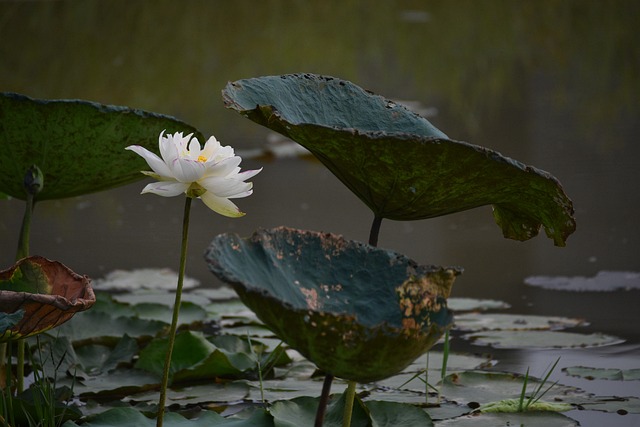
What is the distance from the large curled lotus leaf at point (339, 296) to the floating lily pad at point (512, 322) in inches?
35.5

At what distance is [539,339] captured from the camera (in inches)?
76.0

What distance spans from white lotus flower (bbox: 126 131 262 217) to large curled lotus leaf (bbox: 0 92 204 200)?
460 mm

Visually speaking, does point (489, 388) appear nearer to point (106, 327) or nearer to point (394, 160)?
point (394, 160)

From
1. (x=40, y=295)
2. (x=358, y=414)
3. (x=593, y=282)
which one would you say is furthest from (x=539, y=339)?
(x=40, y=295)

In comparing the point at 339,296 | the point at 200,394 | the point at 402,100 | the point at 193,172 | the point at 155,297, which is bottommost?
the point at 200,394

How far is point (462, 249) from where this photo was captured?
2.73 meters

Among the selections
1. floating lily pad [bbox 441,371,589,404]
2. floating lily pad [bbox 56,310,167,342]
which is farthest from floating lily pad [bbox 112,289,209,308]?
floating lily pad [bbox 441,371,589,404]

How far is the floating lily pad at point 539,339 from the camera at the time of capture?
1.89 metres

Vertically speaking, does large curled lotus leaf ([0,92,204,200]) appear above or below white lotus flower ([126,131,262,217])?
above

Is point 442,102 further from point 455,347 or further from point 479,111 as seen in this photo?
point 455,347

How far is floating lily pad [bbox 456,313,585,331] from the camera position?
2014 mm

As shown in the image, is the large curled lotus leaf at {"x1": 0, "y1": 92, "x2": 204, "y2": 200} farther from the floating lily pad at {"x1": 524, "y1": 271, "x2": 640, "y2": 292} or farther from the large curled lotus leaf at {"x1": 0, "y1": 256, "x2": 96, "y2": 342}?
the floating lily pad at {"x1": 524, "y1": 271, "x2": 640, "y2": 292}

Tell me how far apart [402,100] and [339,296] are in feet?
12.5

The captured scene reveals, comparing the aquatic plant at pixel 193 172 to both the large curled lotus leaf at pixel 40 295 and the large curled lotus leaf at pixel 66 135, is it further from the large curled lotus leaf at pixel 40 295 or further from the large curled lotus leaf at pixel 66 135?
the large curled lotus leaf at pixel 66 135
